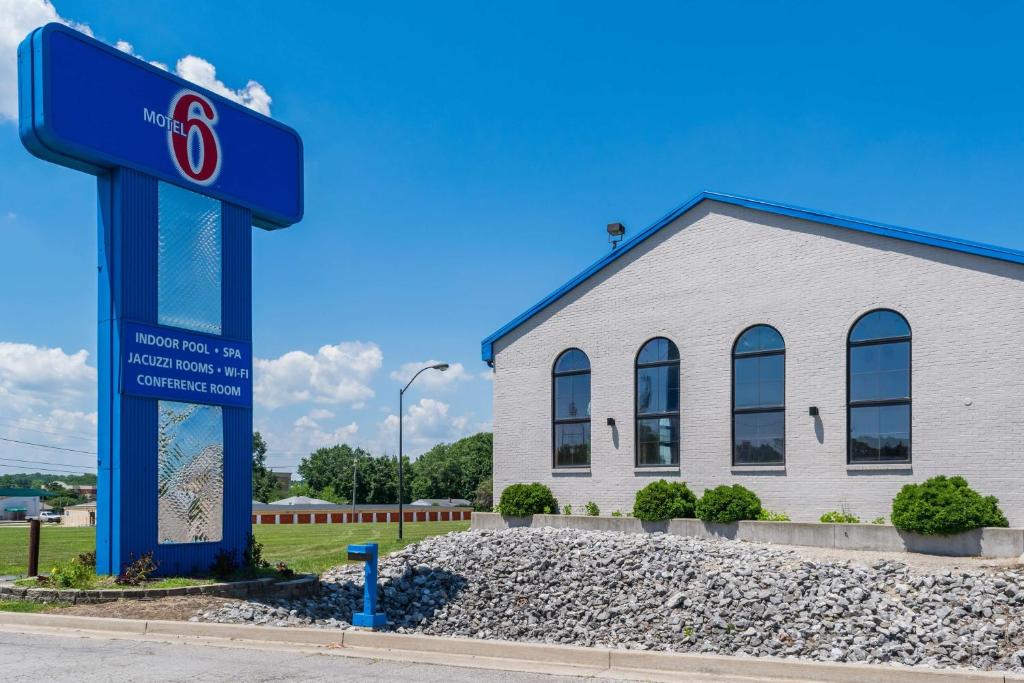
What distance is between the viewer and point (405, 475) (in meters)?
123

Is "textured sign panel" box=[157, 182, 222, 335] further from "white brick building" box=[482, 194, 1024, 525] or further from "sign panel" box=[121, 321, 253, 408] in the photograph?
"white brick building" box=[482, 194, 1024, 525]

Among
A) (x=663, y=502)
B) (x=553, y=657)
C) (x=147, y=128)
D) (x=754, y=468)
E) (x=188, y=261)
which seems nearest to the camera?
(x=553, y=657)

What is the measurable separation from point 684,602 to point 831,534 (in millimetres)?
6112

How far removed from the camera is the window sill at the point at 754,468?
79.8 feet

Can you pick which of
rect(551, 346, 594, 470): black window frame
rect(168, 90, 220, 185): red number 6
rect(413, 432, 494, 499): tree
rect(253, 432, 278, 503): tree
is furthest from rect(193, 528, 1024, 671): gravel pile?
rect(253, 432, 278, 503): tree

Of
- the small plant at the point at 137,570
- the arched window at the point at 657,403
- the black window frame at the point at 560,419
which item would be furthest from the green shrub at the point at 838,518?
the small plant at the point at 137,570

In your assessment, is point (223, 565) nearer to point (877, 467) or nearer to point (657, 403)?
point (657, 403)

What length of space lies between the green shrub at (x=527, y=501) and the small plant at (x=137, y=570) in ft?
42.6

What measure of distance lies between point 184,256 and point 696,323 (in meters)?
14.0

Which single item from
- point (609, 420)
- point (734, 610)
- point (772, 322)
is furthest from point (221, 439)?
point (772, 322)

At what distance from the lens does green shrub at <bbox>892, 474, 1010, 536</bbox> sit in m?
20.2

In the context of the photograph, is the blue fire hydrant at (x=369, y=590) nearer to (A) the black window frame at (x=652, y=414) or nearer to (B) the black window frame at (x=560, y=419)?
(A) the black window frame at (x=652, y=414)

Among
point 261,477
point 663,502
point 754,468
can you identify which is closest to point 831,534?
point 754,468

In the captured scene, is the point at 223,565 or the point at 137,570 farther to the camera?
the point at 223,565
